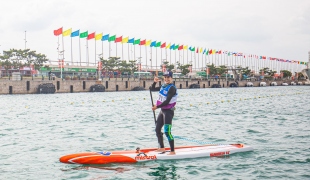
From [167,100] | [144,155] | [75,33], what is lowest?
[144,155]

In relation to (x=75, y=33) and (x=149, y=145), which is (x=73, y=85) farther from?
(x=149, y=145)

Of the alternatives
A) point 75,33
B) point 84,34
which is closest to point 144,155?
point 75,33

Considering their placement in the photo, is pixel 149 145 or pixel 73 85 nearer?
pixel 149 145

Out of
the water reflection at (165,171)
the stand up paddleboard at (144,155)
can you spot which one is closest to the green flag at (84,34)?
the stand up paddleboard at (144,155)

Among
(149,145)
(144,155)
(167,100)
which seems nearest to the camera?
(167,100)

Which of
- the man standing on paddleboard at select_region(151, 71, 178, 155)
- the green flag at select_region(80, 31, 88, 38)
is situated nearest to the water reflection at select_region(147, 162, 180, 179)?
the man standing on paddleboard at select_region(151, 71, 178, 155)

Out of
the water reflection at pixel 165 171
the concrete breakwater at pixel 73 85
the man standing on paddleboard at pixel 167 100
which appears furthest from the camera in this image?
the concrete breakwater at pixel 73 85

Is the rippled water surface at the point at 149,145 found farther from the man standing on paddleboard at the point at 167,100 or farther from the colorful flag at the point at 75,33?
the colorful flag at the point at 75,33

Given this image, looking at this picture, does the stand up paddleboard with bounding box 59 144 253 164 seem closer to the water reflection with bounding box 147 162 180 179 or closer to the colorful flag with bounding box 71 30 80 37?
the water reflection with bounding box 147 162 180 179

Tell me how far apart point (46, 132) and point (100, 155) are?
8783 mm

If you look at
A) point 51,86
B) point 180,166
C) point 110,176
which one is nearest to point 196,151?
point 180,166

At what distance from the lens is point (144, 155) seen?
13.3 meters

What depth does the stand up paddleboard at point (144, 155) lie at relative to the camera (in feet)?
42.0

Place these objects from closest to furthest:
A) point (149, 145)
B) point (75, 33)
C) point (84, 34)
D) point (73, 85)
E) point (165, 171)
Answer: point (165, 171), point (149, 145), point (73, 85), point (75, 33), point (84, 34)
